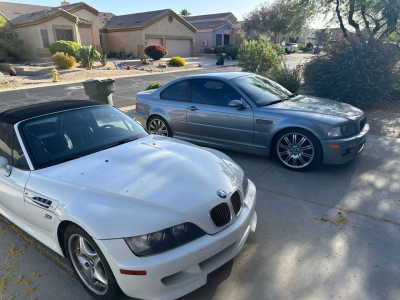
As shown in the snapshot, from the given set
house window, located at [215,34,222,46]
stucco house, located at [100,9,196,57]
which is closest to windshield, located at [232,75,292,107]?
stucco house, located at [100,9,196,57]

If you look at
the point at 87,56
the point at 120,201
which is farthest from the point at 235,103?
the point at 87,56

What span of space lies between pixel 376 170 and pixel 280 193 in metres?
1.75

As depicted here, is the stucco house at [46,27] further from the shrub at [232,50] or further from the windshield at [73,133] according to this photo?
the windshield at [73,133]

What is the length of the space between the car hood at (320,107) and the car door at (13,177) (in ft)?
12.2

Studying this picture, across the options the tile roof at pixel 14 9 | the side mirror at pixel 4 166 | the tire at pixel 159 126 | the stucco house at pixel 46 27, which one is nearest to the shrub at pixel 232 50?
the stucco house at pixel 46 27

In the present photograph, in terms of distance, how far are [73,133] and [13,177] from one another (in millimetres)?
741

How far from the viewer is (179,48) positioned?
1465 inches

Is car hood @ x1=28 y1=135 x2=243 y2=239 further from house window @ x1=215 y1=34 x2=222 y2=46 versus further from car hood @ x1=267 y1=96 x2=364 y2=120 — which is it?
house window @ x1=215 y1=34 x2=222 y2=46

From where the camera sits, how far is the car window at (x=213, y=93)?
526cm

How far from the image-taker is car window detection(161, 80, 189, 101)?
19.2ft

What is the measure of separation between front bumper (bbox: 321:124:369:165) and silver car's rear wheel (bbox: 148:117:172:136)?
3.02 metres

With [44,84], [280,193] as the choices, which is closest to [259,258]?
[280,193]

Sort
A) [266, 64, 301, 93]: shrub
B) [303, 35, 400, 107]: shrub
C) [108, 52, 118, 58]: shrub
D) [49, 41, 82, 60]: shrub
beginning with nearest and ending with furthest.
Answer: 1. [303, 35, 400, 107]: shrub
2. [266, 64, 301, 93]: shrub
3. [49, 41, 82, 60]: shrub
4. [108, 52, 118, 58]: shrub

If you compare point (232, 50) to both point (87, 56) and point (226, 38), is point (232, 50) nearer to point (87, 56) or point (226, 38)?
point (226, 38)
